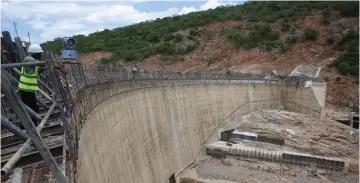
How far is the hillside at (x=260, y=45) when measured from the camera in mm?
42816

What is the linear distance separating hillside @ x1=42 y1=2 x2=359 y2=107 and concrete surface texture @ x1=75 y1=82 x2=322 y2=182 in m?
11.5

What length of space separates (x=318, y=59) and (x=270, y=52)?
6.79m

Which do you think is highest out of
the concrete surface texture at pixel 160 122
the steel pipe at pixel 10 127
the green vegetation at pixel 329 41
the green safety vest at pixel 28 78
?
the green safety vest at pixel 28 78

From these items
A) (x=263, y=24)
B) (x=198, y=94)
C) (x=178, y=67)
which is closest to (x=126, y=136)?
(x=198, y=94)

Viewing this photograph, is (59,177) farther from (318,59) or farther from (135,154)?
(318,59)

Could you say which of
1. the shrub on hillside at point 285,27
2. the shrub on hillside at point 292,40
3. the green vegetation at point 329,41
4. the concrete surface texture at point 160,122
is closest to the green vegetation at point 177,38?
the shrub on hillside at point 285,27

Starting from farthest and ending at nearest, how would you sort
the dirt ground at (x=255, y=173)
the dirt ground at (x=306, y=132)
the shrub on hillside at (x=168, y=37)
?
the shrub on hillside at (x=168, y=37) → the dirt ground at (x=306, y=132) → the dirt ground at (x=255, y=173)

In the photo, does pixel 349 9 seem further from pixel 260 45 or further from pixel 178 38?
pixel 178 38

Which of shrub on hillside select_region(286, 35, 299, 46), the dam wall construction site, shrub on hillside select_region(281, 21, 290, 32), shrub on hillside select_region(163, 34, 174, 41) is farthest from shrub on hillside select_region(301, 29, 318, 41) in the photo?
shrub on hillside select_region(163, 34, 174, 41)

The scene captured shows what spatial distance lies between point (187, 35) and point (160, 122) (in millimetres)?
40377

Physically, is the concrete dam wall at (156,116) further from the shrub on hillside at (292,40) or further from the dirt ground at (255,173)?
the shrub on hillside at (292,40)

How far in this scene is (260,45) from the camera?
4928cm

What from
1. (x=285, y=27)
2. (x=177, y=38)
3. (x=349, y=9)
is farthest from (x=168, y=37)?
(x=349, y=9)

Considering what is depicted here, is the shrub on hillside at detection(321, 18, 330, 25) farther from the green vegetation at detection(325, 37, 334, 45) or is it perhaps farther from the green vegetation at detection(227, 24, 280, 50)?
the green vegetation at detection(227, 24, 280, 50)
